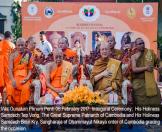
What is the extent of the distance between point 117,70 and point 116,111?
788 millimetres

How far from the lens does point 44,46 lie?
26.3ft

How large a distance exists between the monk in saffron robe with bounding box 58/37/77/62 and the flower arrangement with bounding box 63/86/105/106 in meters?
0.94

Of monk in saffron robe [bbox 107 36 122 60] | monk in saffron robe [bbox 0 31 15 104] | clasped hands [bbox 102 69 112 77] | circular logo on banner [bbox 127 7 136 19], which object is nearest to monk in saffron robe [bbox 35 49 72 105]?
clasped hands [bbox 102 69 112 77]

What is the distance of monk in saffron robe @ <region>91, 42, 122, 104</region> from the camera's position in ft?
24.8

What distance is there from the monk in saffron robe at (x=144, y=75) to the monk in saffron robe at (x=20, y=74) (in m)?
1.72

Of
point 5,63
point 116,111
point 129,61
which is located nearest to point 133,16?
point 129,61

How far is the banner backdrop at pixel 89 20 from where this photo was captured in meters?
8.09

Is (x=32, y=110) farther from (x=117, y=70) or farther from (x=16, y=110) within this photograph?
(x=117, y=70)

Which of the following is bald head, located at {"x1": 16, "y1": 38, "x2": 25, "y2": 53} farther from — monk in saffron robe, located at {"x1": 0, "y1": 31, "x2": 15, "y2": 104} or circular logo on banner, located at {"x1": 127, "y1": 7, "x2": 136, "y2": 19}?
monk in saffron robe, located at {"x1": 0, "y1": 31, "x2": 15, "y2": 104}

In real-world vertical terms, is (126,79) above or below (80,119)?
above

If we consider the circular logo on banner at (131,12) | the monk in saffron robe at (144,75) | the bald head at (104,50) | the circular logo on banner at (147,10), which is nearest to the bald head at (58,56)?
the bald head at (104,50)

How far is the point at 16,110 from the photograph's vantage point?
773 centimetres

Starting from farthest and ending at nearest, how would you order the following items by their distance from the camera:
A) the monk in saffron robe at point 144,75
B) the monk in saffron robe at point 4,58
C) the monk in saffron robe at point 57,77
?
the monk in saffron robe at point 4,58
the monk in saffron robe at point 144,75
the monk in saffron robe at point 57,77

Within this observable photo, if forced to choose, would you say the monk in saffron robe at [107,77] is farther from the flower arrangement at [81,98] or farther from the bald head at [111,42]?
the flower arrangement at [81,98]
